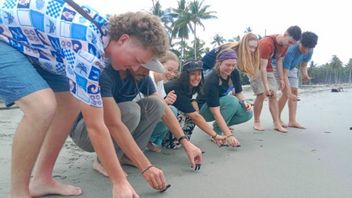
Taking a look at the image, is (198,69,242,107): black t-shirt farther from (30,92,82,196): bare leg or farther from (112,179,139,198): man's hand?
(112,179,139,198): man's hand

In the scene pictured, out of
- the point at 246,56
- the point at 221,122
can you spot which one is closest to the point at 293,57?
the point at 246,56

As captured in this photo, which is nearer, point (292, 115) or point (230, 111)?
point (230, 111)

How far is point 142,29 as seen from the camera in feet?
5.40

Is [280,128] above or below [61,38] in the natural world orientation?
below

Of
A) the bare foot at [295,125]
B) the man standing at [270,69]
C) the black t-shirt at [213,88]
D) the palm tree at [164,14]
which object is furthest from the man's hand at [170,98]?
the palm tree at [164,14]

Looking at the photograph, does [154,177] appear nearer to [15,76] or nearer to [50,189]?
[50,189]

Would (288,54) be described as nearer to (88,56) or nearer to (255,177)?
(255,177)

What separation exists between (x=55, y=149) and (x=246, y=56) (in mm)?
2647

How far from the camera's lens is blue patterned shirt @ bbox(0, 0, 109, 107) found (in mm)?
1497

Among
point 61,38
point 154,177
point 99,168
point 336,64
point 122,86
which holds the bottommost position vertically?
point 336,64

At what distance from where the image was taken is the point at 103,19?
5.50 ft

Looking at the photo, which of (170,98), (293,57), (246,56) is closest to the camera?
(170,98)

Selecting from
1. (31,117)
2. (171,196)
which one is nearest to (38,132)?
(31,117)

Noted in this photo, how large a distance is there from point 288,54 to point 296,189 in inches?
119
